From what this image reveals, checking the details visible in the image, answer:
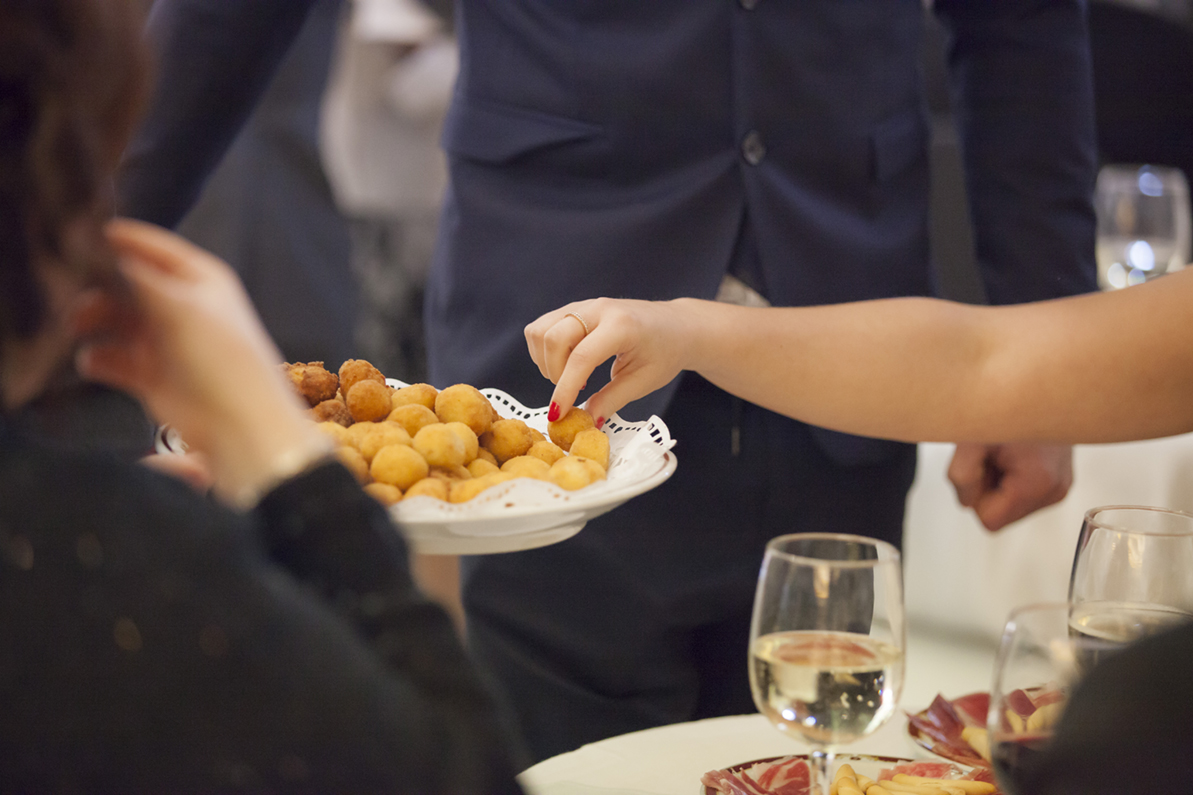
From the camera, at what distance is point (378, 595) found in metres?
0.56

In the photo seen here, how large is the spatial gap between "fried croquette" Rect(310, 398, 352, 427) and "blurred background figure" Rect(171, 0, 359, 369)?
1940mm

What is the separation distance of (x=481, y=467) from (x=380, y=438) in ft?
0.28

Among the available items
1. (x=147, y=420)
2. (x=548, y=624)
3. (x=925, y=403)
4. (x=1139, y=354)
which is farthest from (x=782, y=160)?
(x=147, y=420)

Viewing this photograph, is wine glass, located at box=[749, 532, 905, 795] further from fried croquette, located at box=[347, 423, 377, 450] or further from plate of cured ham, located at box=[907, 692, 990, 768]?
fried croquette, located at box=[347, 423, 377, 450]

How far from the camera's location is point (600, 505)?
79cm

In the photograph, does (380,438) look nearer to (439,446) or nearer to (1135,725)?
(439,446)

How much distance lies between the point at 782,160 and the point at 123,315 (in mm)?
898

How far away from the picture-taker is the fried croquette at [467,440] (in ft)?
3.02

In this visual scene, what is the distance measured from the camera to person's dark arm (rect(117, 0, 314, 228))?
1.17m

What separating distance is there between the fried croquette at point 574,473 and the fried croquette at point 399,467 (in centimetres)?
10

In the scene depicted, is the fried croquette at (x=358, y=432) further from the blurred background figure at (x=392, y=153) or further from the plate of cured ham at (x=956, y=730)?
the blurred background figure at (x=392, y=153)

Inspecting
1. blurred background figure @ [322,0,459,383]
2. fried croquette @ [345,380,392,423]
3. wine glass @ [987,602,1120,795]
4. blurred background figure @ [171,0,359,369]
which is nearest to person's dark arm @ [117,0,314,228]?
fried croquette @ [345,380,392,423]

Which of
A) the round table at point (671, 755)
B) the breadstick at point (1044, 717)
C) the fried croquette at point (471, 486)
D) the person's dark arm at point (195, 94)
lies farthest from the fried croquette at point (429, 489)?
the person's dark arm at point (195, 94)

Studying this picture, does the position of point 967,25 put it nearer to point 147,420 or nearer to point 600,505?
point 600,505
